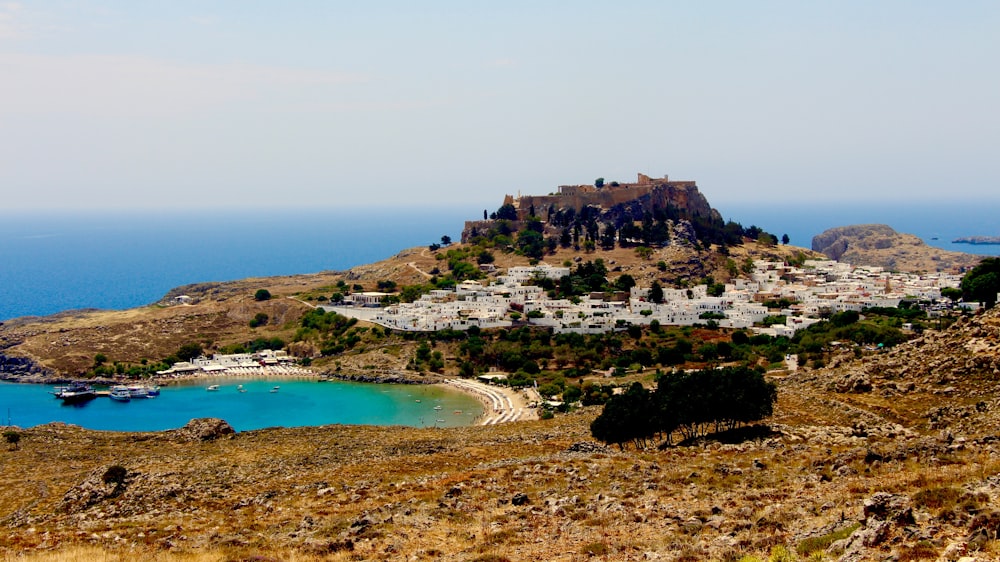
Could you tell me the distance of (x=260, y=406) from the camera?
152 feet

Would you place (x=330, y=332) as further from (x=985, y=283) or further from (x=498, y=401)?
(x=985, y=283)

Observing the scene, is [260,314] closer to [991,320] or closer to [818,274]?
[818,274]

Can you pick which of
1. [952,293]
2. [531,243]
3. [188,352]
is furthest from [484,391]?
[952,293]

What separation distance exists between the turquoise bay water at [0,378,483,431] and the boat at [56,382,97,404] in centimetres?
42

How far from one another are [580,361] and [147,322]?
35.8m

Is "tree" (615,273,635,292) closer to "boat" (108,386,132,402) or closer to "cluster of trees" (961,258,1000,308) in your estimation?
"cluster of trees" (961,258,1000,308)

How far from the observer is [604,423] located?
22422mm

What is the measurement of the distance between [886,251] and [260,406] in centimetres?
9518

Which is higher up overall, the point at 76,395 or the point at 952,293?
the point at 952,293

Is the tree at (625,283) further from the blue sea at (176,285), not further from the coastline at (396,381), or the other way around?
the blue sea at (176,285)

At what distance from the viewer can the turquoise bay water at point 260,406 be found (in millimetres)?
41906

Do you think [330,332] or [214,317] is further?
[214,317]

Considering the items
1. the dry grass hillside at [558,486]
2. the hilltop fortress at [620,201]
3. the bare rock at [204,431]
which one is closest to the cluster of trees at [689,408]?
the dry grass hillside at [558,486]

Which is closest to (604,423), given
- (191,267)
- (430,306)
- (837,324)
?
(837,324)
